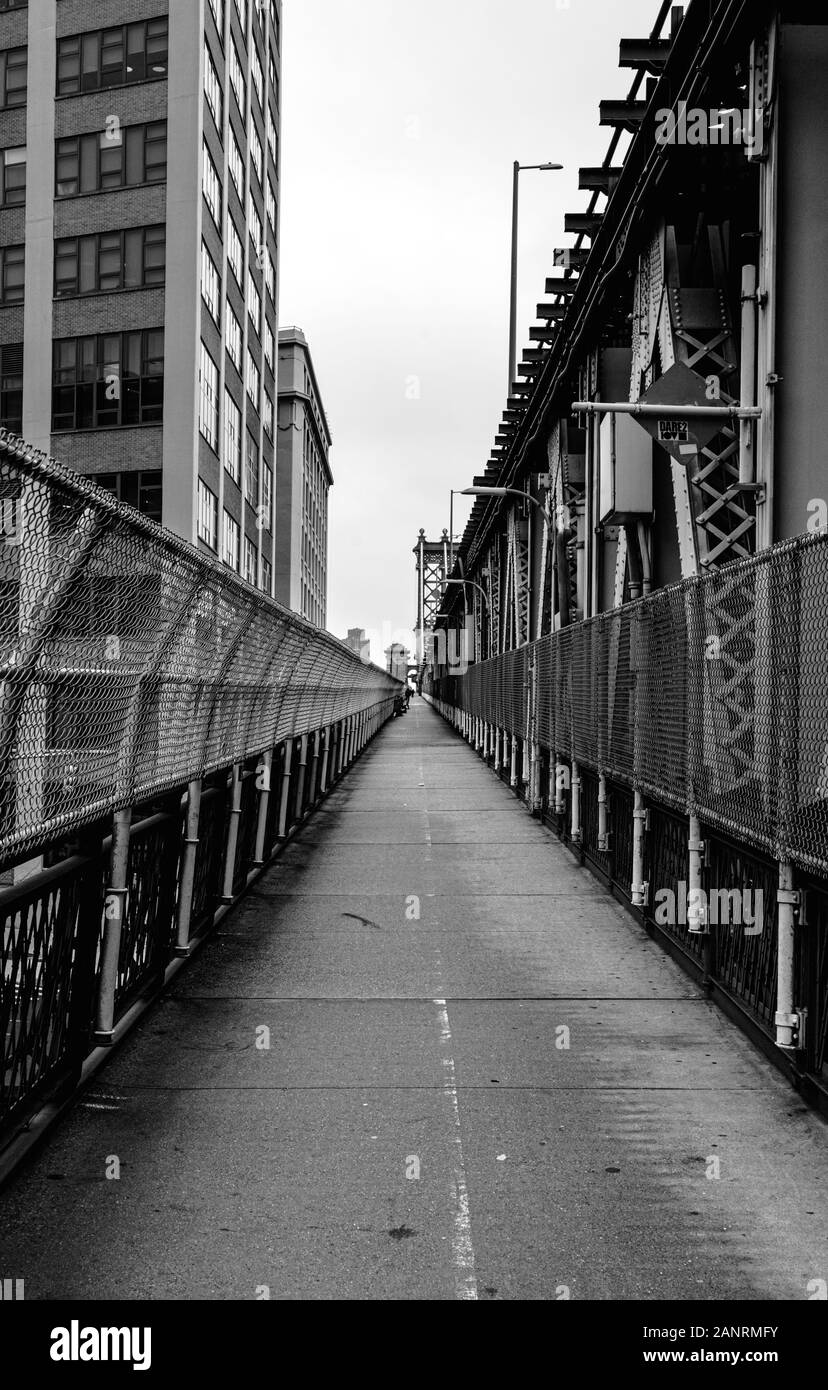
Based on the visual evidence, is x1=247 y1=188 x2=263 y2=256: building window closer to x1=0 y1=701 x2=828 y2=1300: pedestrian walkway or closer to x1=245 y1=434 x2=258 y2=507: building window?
x1=245 y1=434 x2=258 y2=507: building window

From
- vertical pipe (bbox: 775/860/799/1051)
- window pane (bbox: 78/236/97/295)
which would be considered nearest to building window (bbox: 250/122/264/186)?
window pane (bbox: 78/236/97/295)

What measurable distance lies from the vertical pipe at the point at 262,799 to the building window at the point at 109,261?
3488 cm

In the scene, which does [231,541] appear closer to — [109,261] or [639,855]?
[109,261]

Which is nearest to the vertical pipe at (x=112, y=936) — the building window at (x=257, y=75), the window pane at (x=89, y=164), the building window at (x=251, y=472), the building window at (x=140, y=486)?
the building window at (x=140, y=486)

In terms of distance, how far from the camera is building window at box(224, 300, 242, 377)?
163 feet

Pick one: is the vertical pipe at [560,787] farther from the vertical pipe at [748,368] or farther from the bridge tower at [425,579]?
the bridge tower at [425,579]

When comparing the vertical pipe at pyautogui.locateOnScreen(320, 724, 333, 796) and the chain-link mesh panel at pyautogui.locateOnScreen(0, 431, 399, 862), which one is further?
the vertical pipe at pyautogui.locateOnScreen(320, 724, 333, 796)

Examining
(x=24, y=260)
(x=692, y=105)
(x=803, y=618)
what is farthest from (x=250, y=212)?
(x=803, y=618)

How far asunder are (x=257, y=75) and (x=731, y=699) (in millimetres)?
57207

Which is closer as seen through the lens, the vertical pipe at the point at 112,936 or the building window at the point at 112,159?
the vertical pipe at the point at 112,936

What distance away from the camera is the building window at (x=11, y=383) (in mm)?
43750

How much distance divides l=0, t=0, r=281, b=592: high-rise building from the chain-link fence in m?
33.1
